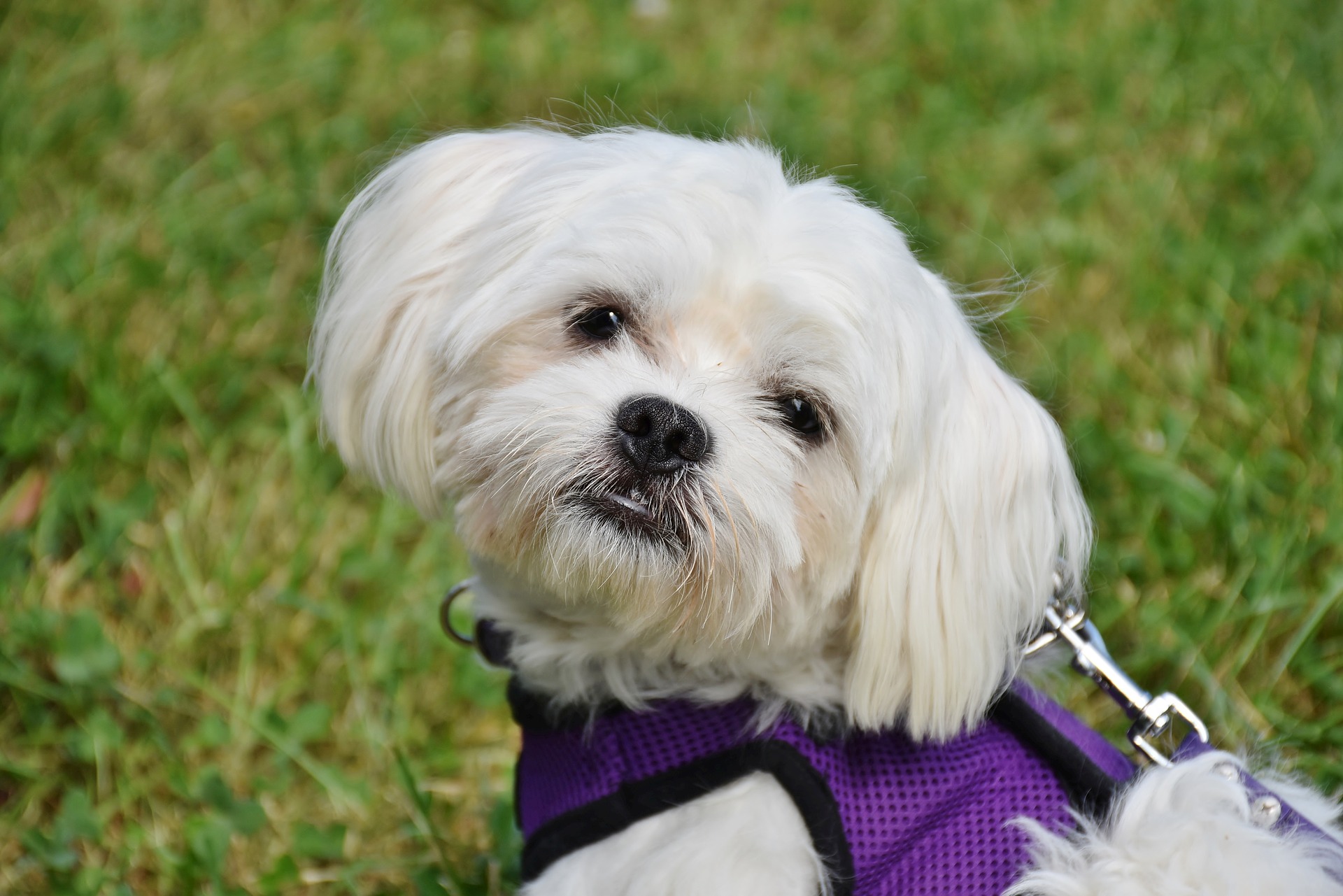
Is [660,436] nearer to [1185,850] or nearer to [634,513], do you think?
[634,513]

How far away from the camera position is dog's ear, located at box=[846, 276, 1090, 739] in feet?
4.91

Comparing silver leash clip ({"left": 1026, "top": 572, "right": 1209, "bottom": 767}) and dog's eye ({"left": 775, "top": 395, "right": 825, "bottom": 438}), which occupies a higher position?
dog's eye ({"left": 775, "top": 395, "right": 825, "bottom": 438})

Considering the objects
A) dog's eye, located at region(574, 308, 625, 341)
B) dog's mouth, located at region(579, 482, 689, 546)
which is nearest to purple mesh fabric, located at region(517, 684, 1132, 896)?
dog's mouth, located at region(579, 482, 689, 546)

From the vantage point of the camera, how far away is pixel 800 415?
62.1 inches

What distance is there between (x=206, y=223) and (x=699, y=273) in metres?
2.22

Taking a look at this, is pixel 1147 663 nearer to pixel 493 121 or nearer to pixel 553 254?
pixel 553 254

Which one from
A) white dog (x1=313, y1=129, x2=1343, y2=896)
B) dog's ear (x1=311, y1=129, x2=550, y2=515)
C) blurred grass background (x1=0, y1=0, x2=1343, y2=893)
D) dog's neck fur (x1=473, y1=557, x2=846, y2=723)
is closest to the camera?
white dog (x1=313, y1=129, x2=1343, y2=896)

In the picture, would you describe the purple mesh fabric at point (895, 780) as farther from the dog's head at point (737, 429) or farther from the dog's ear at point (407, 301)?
the dog's ear at point (407, 301)

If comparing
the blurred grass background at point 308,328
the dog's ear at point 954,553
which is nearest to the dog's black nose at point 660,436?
the dog's ear at point 954,553

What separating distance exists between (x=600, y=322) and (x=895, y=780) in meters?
0.75

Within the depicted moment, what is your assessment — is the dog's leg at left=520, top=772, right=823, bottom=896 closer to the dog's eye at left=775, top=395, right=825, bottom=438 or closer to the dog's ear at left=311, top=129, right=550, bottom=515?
the dog's eye at left=775, top=395, right=825, bottom=438

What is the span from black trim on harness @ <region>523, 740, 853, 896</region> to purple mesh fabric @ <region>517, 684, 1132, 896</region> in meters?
0.01

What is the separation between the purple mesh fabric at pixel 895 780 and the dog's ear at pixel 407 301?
485 mm

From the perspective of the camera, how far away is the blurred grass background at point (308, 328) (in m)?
2.25
